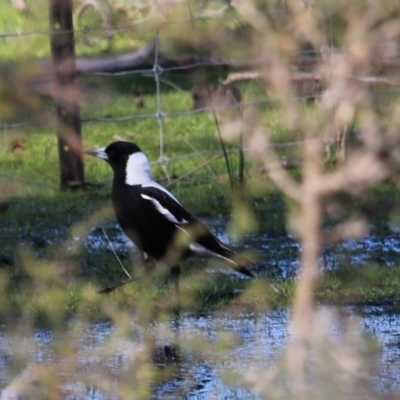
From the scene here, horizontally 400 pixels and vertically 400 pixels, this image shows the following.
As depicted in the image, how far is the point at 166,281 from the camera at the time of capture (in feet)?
17.0

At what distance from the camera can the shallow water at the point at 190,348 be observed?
3.49 meters

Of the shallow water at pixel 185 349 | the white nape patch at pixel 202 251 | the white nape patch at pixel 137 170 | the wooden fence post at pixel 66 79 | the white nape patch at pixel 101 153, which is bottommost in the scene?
the shallow water at pixel 185 349

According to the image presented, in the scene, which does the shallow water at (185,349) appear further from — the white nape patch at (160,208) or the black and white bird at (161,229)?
the white nape patch at (160,208)

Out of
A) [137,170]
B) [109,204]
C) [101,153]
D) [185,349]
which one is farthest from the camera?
[109,204]

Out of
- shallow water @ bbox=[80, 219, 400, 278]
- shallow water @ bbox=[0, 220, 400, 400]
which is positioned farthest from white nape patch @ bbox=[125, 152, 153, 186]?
shallow water @ bbox=[0, 220, 400, 400]

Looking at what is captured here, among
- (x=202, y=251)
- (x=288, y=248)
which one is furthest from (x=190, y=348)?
(x=288, y=248)

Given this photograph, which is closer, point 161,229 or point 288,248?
point 161,229

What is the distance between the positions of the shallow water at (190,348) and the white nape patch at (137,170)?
94 centimetres

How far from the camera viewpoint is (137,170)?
17.6 feet

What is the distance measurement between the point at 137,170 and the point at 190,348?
1.52 m

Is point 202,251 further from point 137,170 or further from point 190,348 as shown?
point 190,348

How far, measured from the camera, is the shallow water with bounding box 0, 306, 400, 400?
3490 millimetres

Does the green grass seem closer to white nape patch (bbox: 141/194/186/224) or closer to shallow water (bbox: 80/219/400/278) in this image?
shallow water (bbox: 80/219/400/278)

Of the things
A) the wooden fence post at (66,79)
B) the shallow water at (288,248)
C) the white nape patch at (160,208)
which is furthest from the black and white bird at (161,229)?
the wooden fence post at (66,79)
